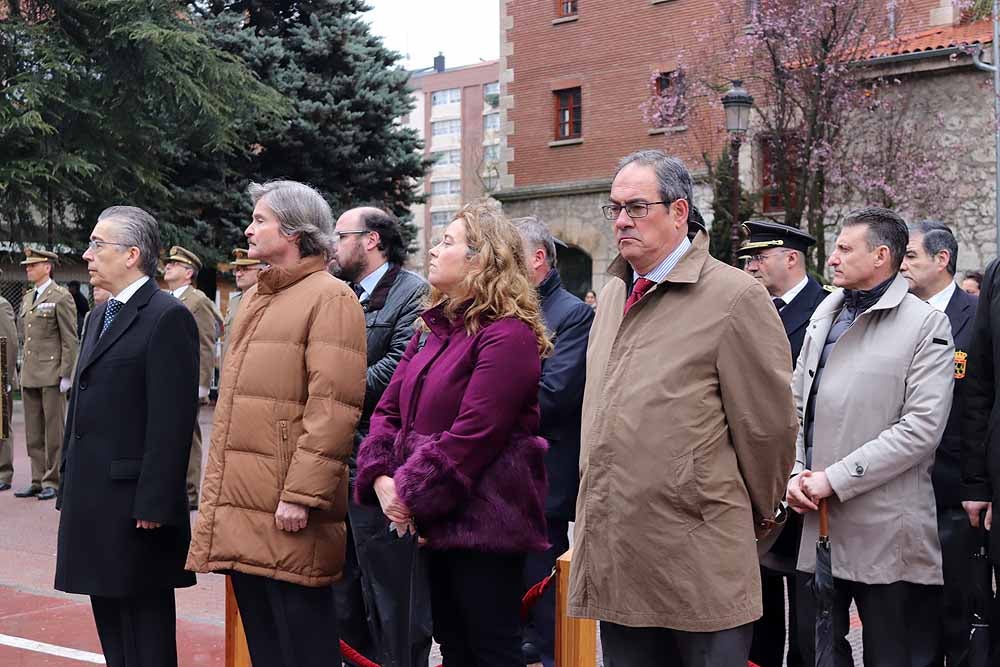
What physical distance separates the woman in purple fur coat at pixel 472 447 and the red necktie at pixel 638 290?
50 centimetres

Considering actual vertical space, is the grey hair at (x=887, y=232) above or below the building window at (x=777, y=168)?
below

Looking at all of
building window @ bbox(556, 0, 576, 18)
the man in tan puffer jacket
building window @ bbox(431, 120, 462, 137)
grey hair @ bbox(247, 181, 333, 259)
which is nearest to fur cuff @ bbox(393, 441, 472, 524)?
the man in tan puffer jacket

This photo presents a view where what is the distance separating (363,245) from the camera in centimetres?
550

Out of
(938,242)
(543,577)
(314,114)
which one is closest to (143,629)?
(543,577)

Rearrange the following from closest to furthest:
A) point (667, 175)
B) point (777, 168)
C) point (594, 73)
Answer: point (667, 175), point (777, 168), point (594, 73)

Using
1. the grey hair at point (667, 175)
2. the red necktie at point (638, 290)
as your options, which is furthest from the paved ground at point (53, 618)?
the grey hair at point (667, 175)

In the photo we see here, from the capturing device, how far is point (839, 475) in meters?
4.44

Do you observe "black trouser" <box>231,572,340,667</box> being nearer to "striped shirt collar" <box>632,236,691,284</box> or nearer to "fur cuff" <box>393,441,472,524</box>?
"fur cuff" <box>393,441,472,524</box>

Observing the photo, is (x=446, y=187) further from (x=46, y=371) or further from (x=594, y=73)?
(x=46, y=371)

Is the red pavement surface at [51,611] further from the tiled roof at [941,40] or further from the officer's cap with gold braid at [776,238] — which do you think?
the tiled roof at [941,40]

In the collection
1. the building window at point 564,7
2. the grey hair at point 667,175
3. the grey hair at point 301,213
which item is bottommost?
the grey hair at point 301,213

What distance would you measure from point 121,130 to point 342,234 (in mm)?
16956

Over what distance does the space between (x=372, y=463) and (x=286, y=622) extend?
28.7 inches

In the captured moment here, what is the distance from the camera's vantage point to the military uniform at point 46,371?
11.4 metres
